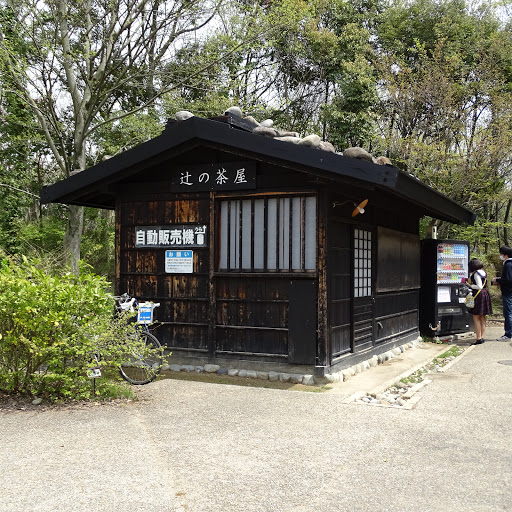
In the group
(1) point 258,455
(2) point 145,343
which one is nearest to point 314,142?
(2) point 145,343

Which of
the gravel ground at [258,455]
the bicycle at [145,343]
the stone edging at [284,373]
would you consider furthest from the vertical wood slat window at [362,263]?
the bicycle at [145,343]

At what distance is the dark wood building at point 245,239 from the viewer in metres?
7.86

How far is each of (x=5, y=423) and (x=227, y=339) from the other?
142 inches

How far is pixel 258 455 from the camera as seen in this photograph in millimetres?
4766

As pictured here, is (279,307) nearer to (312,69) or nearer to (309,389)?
(309,389)

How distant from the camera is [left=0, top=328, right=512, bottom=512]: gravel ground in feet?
12.5

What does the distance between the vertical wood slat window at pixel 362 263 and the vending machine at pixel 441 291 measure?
12.8 feet

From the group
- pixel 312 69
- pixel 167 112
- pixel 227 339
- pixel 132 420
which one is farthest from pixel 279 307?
pixel 312 69

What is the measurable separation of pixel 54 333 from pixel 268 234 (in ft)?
11.3

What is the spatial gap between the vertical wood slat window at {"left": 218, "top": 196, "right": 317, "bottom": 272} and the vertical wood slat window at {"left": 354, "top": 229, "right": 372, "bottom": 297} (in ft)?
4.89

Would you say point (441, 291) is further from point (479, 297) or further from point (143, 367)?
point (143, 367)

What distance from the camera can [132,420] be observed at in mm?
5867

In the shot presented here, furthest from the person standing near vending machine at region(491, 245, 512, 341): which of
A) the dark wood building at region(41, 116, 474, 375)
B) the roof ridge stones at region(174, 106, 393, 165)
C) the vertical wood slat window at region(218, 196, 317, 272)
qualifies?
the vertical wood slat window at region(218, 196, 317, 272)

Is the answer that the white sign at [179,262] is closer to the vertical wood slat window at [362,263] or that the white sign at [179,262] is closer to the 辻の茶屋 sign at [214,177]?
the 辻の茶屋 sign at [214,177]
